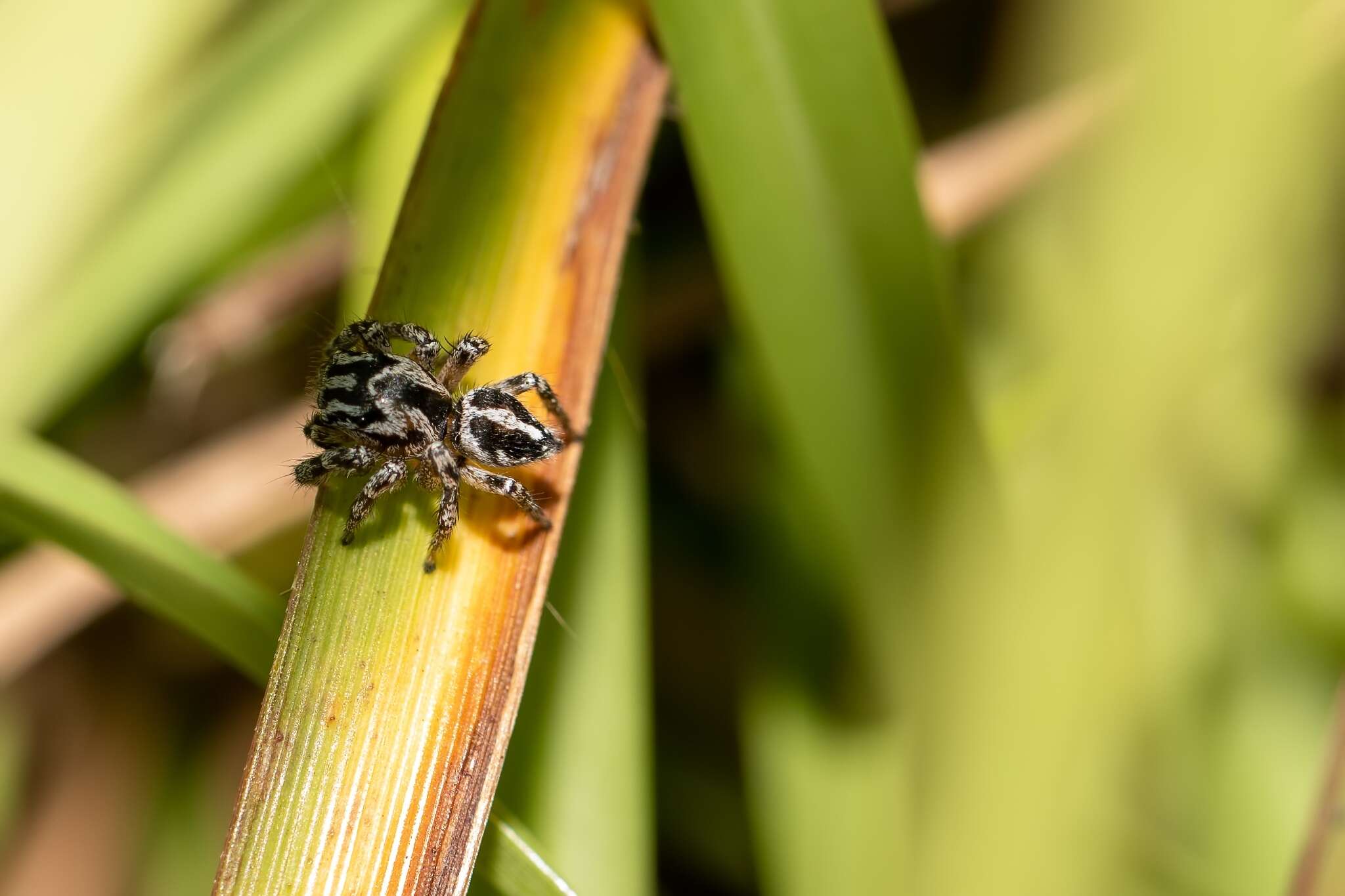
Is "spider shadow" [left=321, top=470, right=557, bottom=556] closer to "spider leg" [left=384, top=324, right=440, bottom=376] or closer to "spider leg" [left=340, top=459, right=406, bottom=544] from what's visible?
"spider leg" [left=340, top=459, right=406, bottom=544]

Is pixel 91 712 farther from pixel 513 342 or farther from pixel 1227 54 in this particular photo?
pixel 1227 54

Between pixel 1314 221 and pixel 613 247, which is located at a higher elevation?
pixel 613 247

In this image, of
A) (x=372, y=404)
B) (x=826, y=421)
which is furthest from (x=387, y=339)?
(x=826, y=421)

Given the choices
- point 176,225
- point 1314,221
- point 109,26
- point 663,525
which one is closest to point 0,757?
point 176,225

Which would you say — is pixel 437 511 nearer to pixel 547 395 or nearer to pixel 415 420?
pixel 547 395

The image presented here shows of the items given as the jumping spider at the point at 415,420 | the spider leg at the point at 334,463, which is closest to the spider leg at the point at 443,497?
the jumping spider at the point at 415,420

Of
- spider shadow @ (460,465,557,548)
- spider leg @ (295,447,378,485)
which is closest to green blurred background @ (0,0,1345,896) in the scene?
spider shadow @ (460,465,557,548)
